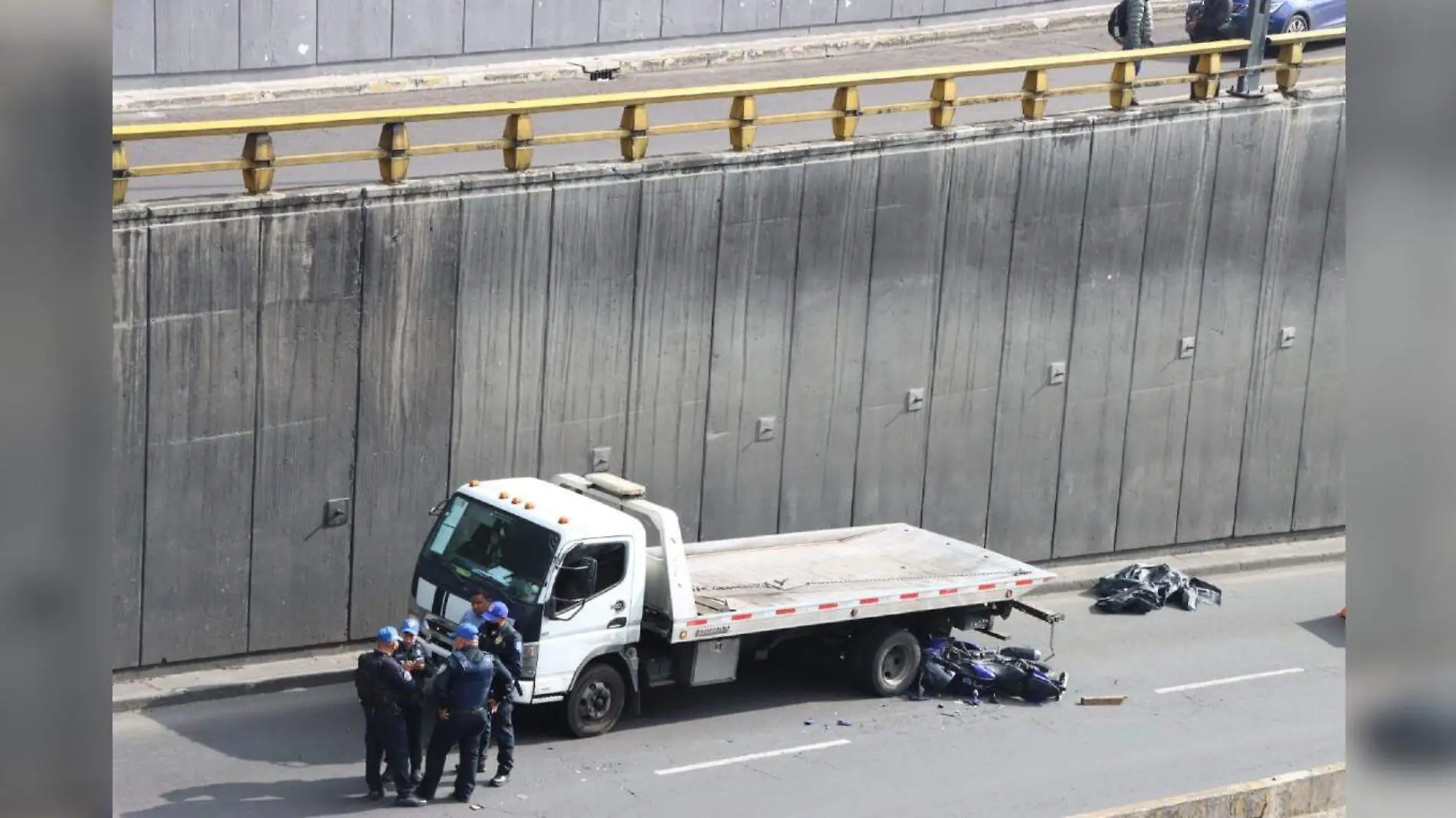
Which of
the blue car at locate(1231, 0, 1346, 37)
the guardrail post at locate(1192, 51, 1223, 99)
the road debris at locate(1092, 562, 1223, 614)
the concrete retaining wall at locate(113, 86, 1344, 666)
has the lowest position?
the road debris at locate(1092, 562, 1223, 614)

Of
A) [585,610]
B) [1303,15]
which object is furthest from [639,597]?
[1303,15]

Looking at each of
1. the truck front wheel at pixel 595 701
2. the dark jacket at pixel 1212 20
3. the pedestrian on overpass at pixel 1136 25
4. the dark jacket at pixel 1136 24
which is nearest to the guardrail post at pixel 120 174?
→ the truck front wheel at pixel 595 701

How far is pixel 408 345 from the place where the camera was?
17.5m

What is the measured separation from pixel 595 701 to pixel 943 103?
826 cm

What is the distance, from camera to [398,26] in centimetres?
2447

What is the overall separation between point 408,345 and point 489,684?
445 centimetres

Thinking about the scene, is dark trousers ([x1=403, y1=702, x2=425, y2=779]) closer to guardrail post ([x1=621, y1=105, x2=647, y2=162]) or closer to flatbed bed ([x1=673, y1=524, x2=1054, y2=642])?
flatbed bed ([x1=673, y1=524, x2=1054, y2=642])

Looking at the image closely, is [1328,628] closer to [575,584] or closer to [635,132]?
[635,132]

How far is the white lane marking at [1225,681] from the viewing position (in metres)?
18.2

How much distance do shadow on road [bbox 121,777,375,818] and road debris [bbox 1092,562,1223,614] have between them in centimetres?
926

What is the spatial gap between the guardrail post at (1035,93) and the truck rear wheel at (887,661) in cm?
703

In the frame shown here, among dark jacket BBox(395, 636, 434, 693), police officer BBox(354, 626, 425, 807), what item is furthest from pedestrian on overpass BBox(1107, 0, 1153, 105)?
police officer BBox(354, 626, 425, 807)

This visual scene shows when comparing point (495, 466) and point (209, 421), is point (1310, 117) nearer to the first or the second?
point (495, 466)

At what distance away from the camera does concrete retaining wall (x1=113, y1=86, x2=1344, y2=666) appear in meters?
16.6
